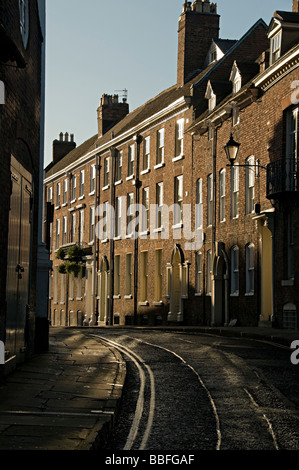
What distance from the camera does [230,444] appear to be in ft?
26.0

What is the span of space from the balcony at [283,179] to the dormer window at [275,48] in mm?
4113

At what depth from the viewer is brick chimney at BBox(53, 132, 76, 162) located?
66688mm

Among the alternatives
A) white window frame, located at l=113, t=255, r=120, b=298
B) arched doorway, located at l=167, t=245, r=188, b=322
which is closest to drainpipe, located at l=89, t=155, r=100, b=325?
white window frame, located at l=113, t=255, r=120, b=298

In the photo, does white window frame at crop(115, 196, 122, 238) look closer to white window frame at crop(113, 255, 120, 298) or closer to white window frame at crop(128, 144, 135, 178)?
white window frame at crop(113, 255, 120, 298)

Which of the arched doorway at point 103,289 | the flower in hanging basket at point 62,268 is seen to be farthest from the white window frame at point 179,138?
the flower in hanging basket at point 62,268

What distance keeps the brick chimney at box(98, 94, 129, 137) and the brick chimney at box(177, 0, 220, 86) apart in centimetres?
1478

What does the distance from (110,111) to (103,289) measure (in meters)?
13.7

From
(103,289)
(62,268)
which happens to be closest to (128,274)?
(103,289)

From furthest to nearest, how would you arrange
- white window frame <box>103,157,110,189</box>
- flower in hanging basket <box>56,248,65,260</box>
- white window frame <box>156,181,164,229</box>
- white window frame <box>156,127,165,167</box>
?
1. flower in hanging basket <box>56,248,65,260</box>
2. white window frame <box>103,157,110,189</box>
3. white window frame <box>156,127,165,167</box>
4. white window frame <box>156,181,164,229</box>

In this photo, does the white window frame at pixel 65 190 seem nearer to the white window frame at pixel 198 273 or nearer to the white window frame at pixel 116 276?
the white window frame at pixel 116 276

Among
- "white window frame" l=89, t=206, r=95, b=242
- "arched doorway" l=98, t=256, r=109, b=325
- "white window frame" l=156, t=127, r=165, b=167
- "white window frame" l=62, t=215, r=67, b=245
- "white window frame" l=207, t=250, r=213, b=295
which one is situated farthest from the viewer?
"white window frame" l=62, t=215, r=67, b=245

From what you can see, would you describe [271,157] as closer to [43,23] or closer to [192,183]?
[192,183]

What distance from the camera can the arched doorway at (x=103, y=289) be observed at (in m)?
48.0

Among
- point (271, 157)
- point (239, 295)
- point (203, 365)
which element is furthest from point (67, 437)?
point (239, 295)
